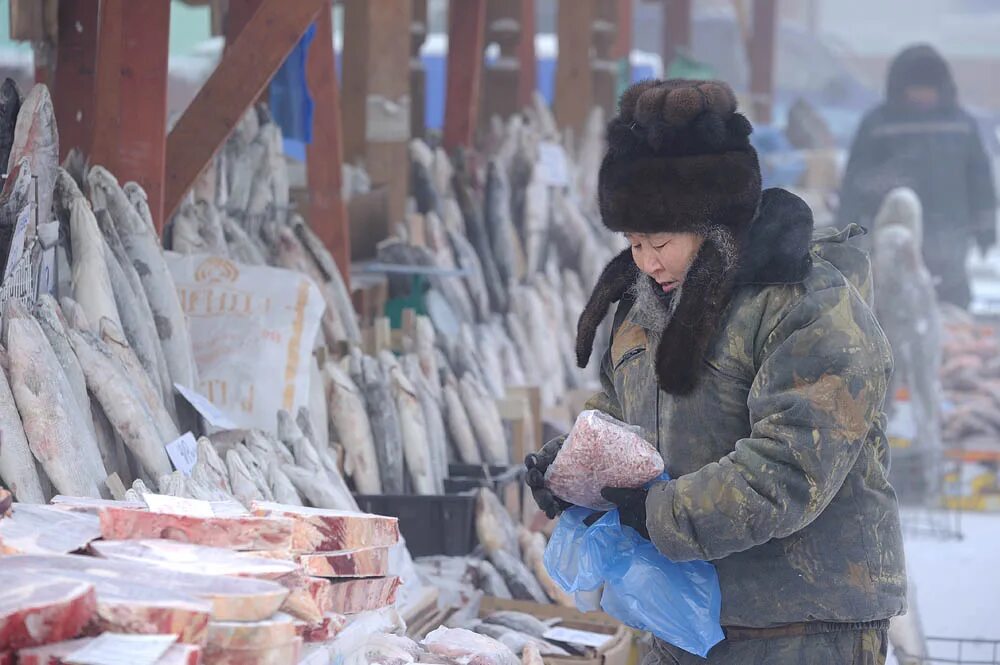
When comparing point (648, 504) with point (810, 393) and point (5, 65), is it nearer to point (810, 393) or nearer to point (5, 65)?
point (810, 393)

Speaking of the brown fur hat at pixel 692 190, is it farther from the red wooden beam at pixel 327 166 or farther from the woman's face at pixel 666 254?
the red wooden beam at pixel 327 166

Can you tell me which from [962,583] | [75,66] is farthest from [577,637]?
[962,583]

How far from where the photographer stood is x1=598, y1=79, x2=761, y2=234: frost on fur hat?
2.50 metres

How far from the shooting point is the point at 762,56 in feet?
51.6

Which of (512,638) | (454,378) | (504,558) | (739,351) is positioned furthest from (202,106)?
(739,351)

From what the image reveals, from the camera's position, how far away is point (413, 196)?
7.18 m

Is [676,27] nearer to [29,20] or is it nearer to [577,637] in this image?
[29,20]

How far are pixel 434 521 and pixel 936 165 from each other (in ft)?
25.5

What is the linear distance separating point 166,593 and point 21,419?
1291 mm

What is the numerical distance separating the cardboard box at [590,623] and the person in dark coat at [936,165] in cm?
750

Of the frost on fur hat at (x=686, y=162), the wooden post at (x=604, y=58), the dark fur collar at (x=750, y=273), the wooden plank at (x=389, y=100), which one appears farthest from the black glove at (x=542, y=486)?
the wooden post at (x=604, y=58)

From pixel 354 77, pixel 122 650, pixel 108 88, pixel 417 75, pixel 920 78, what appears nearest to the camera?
pixel 122 650

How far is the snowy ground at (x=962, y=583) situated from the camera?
5367mm

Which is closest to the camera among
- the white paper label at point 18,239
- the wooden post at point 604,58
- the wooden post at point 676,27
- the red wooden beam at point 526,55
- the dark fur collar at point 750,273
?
the dark fur collar at point 750,273
